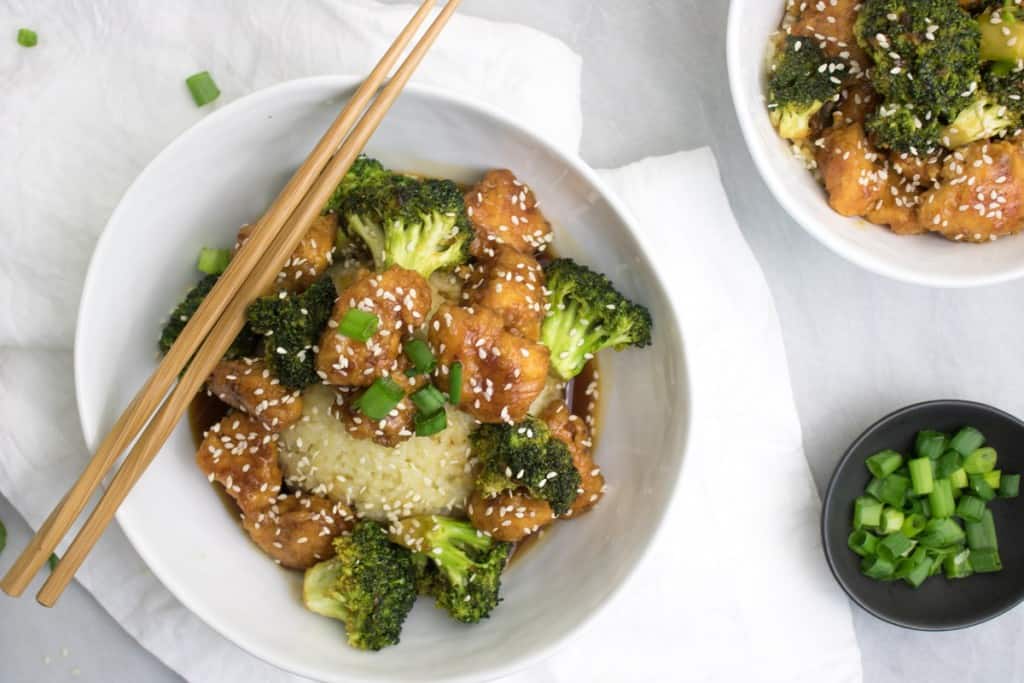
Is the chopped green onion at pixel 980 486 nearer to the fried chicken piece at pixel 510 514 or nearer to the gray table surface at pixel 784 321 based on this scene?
the gray table surface at pixel 784 321

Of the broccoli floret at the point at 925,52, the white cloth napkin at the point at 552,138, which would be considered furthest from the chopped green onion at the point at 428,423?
the broccoli floret at the point at 925,52

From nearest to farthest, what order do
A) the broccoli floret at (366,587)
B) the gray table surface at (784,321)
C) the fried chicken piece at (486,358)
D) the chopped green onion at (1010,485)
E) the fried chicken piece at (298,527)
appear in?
the fried chicken piece at (486,358) < the broccoli floret at (366,587) < the fried chicken piece at (298,527) < the gray table surface at (784,321) < the chopped green onion at (1010,485)

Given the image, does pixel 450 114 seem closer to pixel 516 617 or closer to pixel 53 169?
pixel 53 169

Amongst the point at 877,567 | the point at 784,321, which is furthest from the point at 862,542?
the point at 784,321

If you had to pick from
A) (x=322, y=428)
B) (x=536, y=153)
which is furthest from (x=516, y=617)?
(x=536, y=153)

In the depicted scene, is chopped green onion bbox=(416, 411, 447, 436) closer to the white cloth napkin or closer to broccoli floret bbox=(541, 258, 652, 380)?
broccoli floret bbox=(541, 258, 652, 380)

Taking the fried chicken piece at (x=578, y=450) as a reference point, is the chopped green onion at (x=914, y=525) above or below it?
below

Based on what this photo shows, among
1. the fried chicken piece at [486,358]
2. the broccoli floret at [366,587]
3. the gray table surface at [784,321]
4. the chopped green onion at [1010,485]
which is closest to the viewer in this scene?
the fried chicken piece at [486,358]
